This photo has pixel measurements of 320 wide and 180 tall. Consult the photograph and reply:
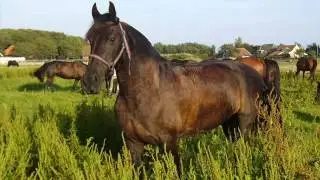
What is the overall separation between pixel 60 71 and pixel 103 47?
62.2 ft

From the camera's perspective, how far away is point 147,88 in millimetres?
4395

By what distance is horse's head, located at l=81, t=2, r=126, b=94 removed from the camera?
4.05 meters

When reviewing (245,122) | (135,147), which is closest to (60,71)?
(245,122)

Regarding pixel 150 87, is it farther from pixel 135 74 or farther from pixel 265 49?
pixel 265 49

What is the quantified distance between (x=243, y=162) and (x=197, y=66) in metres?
1.70

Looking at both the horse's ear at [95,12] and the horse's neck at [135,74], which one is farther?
the horse's neck at [135,74]

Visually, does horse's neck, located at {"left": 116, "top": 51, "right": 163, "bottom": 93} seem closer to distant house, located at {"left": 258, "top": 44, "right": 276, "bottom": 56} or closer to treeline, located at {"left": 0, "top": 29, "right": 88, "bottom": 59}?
distant house, located at {"left": 258, "top": 44, "right": 276, "bottom": 56}

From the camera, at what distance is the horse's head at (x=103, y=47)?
4.05 metres

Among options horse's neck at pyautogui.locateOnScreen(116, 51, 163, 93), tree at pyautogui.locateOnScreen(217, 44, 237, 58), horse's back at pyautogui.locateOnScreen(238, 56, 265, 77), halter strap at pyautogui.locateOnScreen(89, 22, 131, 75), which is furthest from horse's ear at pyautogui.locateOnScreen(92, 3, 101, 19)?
tree at pyautogui.locateOnScreen(217, 44, 237, 58)

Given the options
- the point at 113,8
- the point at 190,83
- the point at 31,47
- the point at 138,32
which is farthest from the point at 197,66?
the point at 31,47

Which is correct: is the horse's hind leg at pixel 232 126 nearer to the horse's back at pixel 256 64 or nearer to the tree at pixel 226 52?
the horse's back at pixel 256 64

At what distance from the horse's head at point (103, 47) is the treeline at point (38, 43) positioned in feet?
247

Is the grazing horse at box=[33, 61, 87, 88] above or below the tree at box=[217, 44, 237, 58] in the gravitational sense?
above

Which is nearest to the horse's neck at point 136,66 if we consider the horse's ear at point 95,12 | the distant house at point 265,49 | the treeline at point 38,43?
the horse's ear at point 95,12
